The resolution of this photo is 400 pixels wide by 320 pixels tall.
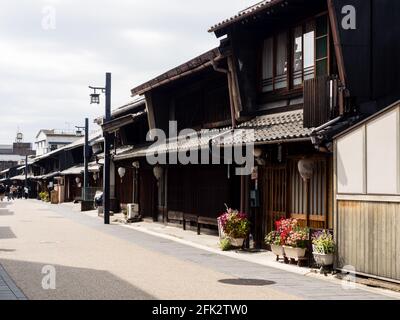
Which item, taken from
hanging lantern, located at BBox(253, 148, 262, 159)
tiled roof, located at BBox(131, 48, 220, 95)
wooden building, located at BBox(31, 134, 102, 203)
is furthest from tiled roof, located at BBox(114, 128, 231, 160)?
wooden building, located at BBox(31, 134, 102, 203)

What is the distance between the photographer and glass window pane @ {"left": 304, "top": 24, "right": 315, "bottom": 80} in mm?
16500

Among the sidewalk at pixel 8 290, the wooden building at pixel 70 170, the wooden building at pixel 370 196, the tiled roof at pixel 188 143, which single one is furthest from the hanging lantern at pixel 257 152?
the wooden building at pixel 70 170

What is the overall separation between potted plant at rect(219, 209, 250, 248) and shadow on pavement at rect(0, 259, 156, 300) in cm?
525

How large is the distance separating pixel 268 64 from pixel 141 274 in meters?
8.38

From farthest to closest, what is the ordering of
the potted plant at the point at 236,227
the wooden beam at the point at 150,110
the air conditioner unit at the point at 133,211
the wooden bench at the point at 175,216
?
the air conditioner unit at the point at 133,211
the wooden beam at the point at 150,110
the wooden bench at the point at 175,216
the potted plant at the point at 236,227

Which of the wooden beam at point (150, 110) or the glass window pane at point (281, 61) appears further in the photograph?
the wooden beam at point (150, 110)

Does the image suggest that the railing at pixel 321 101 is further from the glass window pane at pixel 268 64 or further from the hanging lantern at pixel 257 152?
the glass window pane at pixel 268 64

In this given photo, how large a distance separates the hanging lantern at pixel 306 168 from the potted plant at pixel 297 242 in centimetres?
149

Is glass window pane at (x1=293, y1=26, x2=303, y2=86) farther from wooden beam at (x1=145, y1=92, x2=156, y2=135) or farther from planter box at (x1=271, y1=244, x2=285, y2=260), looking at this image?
wooden beam at (x1=145, y1=92, x2=156, y2=135)

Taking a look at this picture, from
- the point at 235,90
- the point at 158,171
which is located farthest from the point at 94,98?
the point at 235,90

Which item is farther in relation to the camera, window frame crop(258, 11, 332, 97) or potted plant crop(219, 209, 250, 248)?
potted plant crop(219, 209, 250, 248)

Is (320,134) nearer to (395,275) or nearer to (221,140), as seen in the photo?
(395,275)

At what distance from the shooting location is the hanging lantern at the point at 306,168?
15.5 metres
